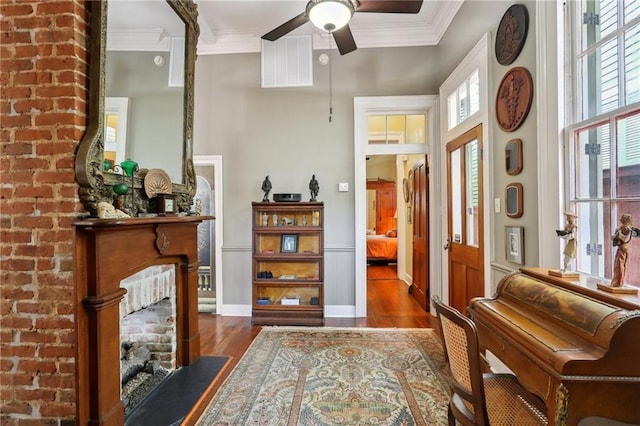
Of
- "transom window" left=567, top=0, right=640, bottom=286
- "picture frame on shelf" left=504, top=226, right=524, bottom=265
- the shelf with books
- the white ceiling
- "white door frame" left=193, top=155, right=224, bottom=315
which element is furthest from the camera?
"white door frame" left=193, top=155, right=224, bottom=315

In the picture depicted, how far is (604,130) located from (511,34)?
109 cm

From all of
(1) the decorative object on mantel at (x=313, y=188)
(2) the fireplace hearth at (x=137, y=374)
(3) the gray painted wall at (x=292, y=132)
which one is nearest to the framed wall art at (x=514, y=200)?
(3) the gray painted wall at (x=292, y=132)

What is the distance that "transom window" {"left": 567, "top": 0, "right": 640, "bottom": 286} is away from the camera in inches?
59.0

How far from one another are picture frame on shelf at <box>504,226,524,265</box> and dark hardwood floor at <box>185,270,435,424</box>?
156 cm

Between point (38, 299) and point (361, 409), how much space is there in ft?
6.64

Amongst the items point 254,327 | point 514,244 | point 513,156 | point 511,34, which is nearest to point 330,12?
point 511,34

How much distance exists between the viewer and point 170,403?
216 cm

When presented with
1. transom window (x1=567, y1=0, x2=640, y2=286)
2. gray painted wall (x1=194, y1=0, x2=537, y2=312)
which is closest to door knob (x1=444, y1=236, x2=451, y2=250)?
gray painted wall (x1=194, y1=0, x2=537, y2=312)

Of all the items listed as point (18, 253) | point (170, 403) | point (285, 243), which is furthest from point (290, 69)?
point (170, 403)

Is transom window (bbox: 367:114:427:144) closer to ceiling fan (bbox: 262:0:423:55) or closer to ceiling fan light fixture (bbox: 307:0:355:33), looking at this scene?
ceiling fan (bbox: 262:0:423:55)

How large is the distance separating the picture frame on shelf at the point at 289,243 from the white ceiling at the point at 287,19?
8.01 feet

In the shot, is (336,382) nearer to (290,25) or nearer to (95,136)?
(95,136)

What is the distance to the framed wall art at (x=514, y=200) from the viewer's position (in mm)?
2262

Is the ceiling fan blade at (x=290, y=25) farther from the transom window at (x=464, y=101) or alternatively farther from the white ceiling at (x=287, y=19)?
the transom window at (x=464, y=101)
